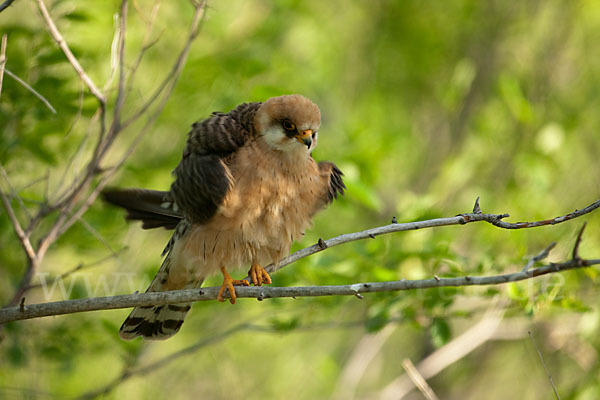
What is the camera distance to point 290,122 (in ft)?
10.5

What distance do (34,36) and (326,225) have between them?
336 centimetres

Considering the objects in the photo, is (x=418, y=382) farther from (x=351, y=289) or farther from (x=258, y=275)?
(x=258, y=275)

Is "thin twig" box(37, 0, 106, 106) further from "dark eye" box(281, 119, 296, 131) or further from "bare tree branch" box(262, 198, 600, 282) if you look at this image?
"bare tree branch" box(262, 198, 600, 282)

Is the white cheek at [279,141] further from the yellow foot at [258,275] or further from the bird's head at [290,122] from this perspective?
the yellow foot at [258,275]

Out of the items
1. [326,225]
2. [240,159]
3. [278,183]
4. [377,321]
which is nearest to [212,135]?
[240,159]

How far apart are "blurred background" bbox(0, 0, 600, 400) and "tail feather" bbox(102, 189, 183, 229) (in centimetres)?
28

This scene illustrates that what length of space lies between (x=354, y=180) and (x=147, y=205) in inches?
51.7

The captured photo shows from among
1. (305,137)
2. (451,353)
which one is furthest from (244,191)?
(451,353)

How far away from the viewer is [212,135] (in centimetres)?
327

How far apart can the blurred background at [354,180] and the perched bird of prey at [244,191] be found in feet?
1.41

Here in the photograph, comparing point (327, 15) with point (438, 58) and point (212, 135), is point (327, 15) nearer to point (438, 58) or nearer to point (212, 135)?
point (438, 58)

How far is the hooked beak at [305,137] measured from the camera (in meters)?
3.18

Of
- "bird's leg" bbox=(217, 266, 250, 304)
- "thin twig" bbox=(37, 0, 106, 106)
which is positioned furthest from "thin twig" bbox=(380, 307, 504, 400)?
"thin twig" bbox=(37, 0, 106, 106)

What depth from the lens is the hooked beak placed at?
3182 millimetres
